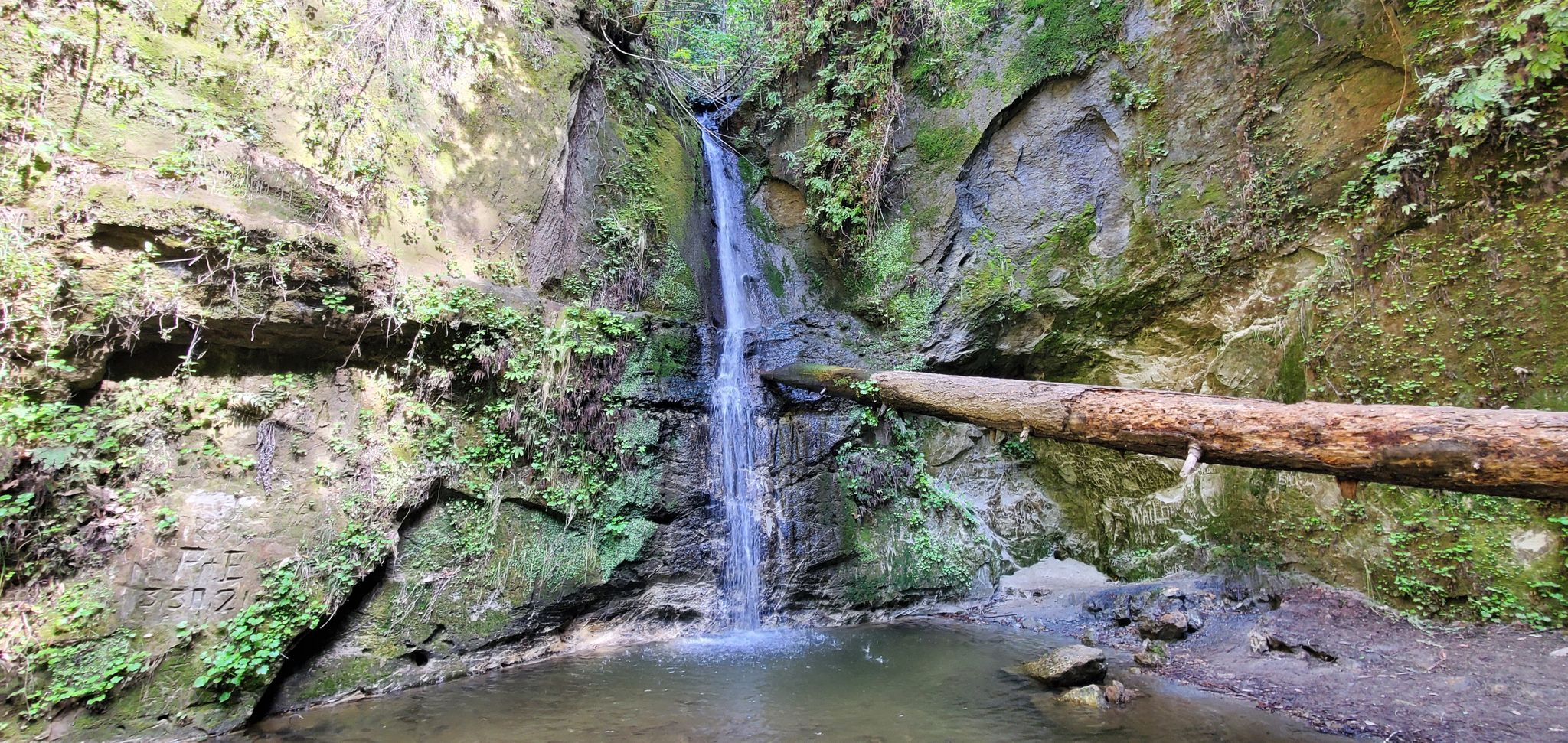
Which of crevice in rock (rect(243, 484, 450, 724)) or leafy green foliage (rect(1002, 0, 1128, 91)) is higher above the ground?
leafy green foliage (rect(1002, 0, 1128, 91))

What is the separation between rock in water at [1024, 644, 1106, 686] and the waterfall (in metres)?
2.90

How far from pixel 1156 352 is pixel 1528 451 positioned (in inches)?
172

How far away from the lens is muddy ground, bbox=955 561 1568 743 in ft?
11.9

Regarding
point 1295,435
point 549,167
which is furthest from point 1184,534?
point 549,167

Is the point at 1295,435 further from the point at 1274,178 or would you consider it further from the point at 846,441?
the point at 846,441

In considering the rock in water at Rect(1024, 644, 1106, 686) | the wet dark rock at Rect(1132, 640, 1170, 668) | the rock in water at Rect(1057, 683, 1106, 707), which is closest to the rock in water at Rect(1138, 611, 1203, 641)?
the wet dark rock at Rect(1132, 640, 1170, 668)

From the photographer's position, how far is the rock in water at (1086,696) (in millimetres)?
4109

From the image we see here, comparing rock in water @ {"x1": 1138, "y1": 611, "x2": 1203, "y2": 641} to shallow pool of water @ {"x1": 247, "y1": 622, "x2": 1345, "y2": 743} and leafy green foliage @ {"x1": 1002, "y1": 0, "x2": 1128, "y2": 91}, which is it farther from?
leafy green foliage @ {"x1": 1002, "y1": 0, "x2": 1128, "y2": 91}

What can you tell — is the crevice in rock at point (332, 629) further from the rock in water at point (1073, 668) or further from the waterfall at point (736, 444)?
the rock in water at point (1073, 668)

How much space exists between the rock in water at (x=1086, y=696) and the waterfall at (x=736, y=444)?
309 cm

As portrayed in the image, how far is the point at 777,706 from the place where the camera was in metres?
4.20

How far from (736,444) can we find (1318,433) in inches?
201

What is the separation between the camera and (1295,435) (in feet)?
10.9

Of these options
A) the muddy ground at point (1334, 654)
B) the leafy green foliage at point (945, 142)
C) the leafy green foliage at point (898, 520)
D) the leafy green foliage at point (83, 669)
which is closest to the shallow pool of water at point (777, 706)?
the muddy ground at point (1334, 654)
